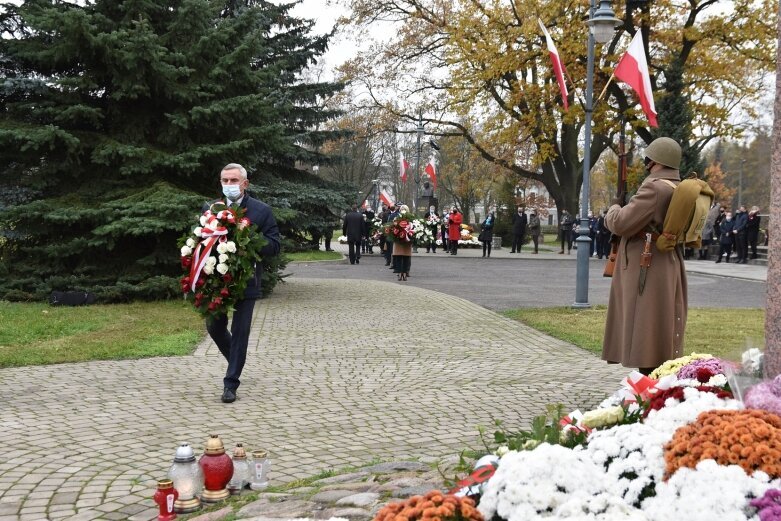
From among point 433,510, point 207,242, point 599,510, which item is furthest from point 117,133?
point 599,510

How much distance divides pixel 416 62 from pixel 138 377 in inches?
1238

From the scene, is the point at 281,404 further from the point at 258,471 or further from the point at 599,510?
the point at 599,510

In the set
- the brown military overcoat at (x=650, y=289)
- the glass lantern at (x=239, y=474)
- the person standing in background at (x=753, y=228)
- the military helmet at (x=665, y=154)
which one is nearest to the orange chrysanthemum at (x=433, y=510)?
the glass lantern at (x=239, y=474)

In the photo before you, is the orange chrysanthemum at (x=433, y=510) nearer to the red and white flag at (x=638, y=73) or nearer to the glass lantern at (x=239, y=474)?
the glass lantern at (x=239, y=474)

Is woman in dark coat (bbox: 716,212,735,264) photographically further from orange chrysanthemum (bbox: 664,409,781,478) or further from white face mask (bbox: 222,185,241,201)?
orange chrysanthemum (bbox: 664,409,781,478)

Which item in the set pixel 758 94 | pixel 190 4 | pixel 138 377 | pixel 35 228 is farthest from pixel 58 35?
pixel 758 94

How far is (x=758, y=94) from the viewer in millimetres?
34656

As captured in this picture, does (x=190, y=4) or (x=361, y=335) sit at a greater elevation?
(x=190, y=4)

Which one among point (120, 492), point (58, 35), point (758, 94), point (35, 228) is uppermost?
point (758, 94)

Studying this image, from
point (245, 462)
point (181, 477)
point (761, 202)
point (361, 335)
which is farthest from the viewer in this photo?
point (761, 202)

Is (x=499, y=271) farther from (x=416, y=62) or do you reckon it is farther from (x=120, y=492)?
(x=120, y=492)

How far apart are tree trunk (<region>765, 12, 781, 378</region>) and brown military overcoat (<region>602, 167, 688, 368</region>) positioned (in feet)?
7.08

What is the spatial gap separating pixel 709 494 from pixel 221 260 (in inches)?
198

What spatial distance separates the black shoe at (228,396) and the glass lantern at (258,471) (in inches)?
98.5
